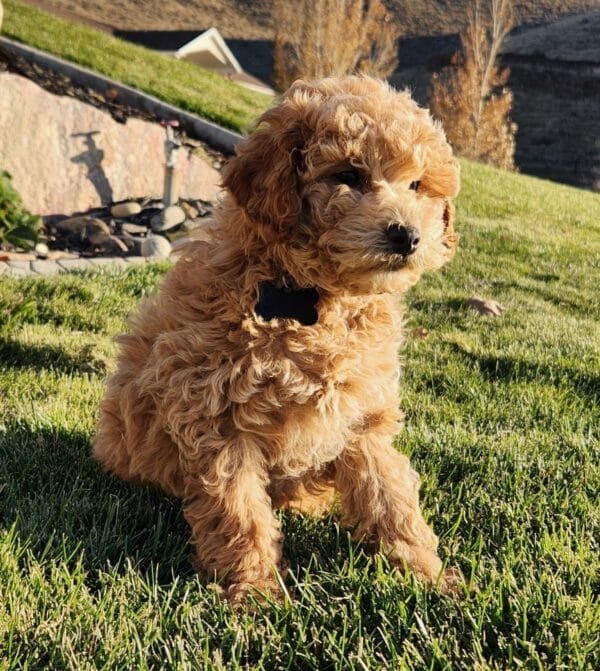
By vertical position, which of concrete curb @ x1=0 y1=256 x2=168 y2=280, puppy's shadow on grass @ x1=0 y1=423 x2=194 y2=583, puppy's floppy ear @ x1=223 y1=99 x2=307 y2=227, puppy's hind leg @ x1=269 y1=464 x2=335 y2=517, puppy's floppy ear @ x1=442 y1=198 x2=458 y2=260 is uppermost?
puppy's floppy ear @ x1=223 y1=99 x2=307 y2=227

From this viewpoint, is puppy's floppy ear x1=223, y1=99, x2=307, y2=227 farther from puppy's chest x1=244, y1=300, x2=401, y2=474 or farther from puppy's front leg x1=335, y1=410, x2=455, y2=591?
puppy's front leg x1=335, y1=410, x2=455, y2=591

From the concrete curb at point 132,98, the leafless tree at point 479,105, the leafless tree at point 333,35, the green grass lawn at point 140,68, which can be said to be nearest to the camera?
the concrete curb at point 132,98

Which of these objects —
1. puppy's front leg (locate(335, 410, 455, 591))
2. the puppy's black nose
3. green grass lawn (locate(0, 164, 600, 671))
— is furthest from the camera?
puppy's front leg (locate(335, 410, 455, 591))

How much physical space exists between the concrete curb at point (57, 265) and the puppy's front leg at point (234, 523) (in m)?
3.91

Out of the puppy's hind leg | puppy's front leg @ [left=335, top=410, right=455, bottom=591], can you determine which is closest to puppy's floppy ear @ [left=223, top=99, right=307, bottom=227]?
puppy's front leg @ [left=335, top=410, right=455, bottom=591]

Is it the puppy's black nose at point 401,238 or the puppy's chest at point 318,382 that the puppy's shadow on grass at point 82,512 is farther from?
the puppy's black nose at point 401,238

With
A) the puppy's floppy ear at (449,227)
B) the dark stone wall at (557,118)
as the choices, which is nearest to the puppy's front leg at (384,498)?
the puppy's floppy ear at (449,227)

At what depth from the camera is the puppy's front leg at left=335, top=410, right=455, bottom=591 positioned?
102 inches

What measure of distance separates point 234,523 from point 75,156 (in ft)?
22.0

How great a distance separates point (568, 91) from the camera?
33.7 metres

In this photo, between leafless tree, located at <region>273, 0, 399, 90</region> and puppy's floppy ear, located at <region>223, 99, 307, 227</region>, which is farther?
leafless tree, located at <region>273, 0, 399, 90</region>

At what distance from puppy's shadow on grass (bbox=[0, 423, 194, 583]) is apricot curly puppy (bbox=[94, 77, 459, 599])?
0.18 metres

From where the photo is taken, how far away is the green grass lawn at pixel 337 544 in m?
2.07

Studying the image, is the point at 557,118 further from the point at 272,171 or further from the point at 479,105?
the point at 272,171
